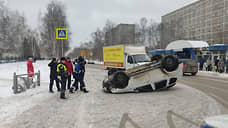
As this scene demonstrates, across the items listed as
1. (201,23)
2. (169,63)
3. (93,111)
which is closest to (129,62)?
(169,63)

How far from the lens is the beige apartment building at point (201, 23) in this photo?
57.4 metres

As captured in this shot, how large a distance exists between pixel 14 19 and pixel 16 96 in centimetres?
4506

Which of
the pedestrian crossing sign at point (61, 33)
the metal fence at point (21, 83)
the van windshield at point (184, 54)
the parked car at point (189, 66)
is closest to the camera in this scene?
the metal fence at point (21, 83)

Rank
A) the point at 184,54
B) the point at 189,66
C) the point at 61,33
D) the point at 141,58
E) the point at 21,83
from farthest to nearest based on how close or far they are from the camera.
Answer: the point at 184,54 < the point at 189,66 < the point at 141,58 < the point at 61,33 < the point at 21,83

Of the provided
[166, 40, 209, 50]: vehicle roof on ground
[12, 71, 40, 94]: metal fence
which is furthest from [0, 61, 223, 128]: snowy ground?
[166, 40, 209, 50]: vehicle roof on ground

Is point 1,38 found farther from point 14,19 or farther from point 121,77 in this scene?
point 121,77

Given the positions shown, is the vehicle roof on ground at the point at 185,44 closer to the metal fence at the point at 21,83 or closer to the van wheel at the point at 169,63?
the van wheel at the point at 169,63

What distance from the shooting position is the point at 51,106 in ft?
20.0

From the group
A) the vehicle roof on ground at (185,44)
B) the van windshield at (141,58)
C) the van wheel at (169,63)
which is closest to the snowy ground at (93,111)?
the van wheel at (169,63)

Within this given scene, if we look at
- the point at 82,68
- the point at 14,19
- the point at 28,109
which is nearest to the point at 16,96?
the point at 28,109

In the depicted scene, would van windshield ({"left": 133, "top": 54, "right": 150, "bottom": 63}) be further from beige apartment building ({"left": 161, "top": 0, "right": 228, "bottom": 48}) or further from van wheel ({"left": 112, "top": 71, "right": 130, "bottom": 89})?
beige apartment building ({"left": 161, "top": 0, "right": 228, "bottom": 48})

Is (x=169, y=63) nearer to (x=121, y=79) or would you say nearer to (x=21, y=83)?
(x=121, y=79)

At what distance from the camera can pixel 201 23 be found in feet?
242

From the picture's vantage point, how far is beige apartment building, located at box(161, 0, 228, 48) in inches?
2261
